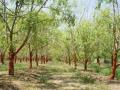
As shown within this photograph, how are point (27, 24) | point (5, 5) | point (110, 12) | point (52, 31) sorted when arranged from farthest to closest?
point (52, 31)
point (110, 12)
point (5, 5)
point (27, 24)

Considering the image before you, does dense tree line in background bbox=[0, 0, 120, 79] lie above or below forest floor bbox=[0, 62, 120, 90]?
above

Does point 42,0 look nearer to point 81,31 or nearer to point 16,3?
point 16,3

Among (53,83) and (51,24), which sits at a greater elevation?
(51,24)

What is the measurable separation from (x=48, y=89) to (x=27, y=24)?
21.4 feet

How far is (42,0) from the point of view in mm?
32656

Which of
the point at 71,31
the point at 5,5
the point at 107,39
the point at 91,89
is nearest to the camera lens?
the point at 91,89

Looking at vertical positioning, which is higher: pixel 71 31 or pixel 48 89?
pixel 71 31

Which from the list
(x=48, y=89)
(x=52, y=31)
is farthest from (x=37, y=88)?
(x=52, y=31)

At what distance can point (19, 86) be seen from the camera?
89.0 feet

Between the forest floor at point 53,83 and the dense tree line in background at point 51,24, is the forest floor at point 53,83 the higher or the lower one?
the lower one

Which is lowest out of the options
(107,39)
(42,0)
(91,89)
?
(91,89)

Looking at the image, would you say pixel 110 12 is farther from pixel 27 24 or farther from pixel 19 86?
pixel 19 86

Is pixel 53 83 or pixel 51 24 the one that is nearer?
pixel 53 83

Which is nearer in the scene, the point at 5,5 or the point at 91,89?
the point at 91,89
